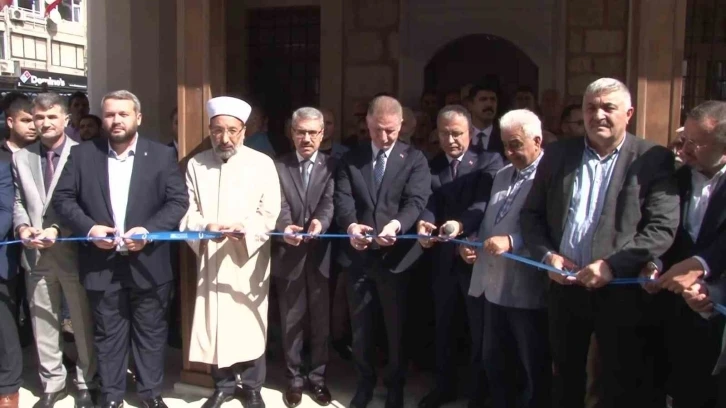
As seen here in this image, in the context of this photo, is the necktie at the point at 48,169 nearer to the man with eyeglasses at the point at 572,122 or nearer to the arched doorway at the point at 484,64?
the man with eyeglasses at the point at 572,122

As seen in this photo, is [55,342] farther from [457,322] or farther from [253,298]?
[457,322]

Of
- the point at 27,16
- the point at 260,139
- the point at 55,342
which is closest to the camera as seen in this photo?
the point at 55,342

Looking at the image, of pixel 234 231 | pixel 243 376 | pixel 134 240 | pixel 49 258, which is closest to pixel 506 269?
pixel 234 231

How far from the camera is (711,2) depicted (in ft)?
27.2

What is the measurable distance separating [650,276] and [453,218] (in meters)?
1.36

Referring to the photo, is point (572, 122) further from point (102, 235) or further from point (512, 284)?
point (102, 235)

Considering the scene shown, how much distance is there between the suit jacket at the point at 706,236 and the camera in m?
3.47

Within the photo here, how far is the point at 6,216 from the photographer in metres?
4.82

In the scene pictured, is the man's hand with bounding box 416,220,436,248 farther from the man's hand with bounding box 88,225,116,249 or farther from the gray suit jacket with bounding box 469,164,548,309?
the man's hand with bounding box 88,225,116,249

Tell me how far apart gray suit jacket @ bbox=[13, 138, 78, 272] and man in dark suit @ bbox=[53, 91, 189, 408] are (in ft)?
0.64

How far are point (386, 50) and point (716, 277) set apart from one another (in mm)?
4891

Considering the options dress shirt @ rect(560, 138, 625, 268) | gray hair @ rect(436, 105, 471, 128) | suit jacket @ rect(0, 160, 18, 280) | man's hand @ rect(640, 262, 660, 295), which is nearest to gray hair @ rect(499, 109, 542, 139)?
dress shirt @ rect(560, 138, 625, 268)

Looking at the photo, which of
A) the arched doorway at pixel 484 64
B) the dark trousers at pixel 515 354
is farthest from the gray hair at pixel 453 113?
the arched doorway at pixel 484 64

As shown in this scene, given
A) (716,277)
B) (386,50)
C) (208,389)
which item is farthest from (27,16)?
(716,277)
